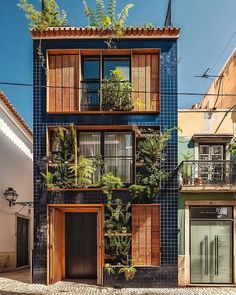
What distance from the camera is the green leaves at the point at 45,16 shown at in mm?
12141

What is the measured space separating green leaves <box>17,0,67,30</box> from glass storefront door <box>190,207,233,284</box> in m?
7.69

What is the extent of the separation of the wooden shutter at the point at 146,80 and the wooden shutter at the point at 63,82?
194cm

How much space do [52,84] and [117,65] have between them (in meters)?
2.26

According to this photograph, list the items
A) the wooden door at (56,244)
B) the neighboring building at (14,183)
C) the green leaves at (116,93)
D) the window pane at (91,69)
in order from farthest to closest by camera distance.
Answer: the neighboring building at (14,183), the window pane at (91,69), the green leaves at (116,93), the wooden door at (56,244)

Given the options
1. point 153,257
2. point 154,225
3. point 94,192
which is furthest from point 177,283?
point 94,192

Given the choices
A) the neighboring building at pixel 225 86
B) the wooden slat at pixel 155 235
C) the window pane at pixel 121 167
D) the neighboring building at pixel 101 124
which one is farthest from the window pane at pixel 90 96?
the neighboring building at pixel 225 86

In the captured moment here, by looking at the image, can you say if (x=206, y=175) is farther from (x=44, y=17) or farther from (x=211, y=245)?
(x=44, y=17)

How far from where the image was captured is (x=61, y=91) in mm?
12352

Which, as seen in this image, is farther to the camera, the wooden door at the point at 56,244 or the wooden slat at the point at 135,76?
the wooden slat at the point at 135,76

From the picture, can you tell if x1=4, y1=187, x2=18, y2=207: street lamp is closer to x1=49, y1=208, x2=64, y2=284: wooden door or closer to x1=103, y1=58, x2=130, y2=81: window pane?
x1=49, y1=208, x2=64, y2=284: wooden door

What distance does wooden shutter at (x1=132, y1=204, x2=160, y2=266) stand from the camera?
11.7 meters

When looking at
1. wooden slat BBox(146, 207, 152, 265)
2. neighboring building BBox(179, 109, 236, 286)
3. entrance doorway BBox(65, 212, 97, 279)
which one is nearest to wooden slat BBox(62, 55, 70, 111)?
entrance doorway BBox(65, 212, 97, 279)

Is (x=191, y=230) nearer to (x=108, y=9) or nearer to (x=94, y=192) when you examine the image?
(x=94, y=192)

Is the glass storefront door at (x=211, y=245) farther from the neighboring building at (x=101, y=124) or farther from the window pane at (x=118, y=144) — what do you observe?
the window pane at (x=118, y=144)
